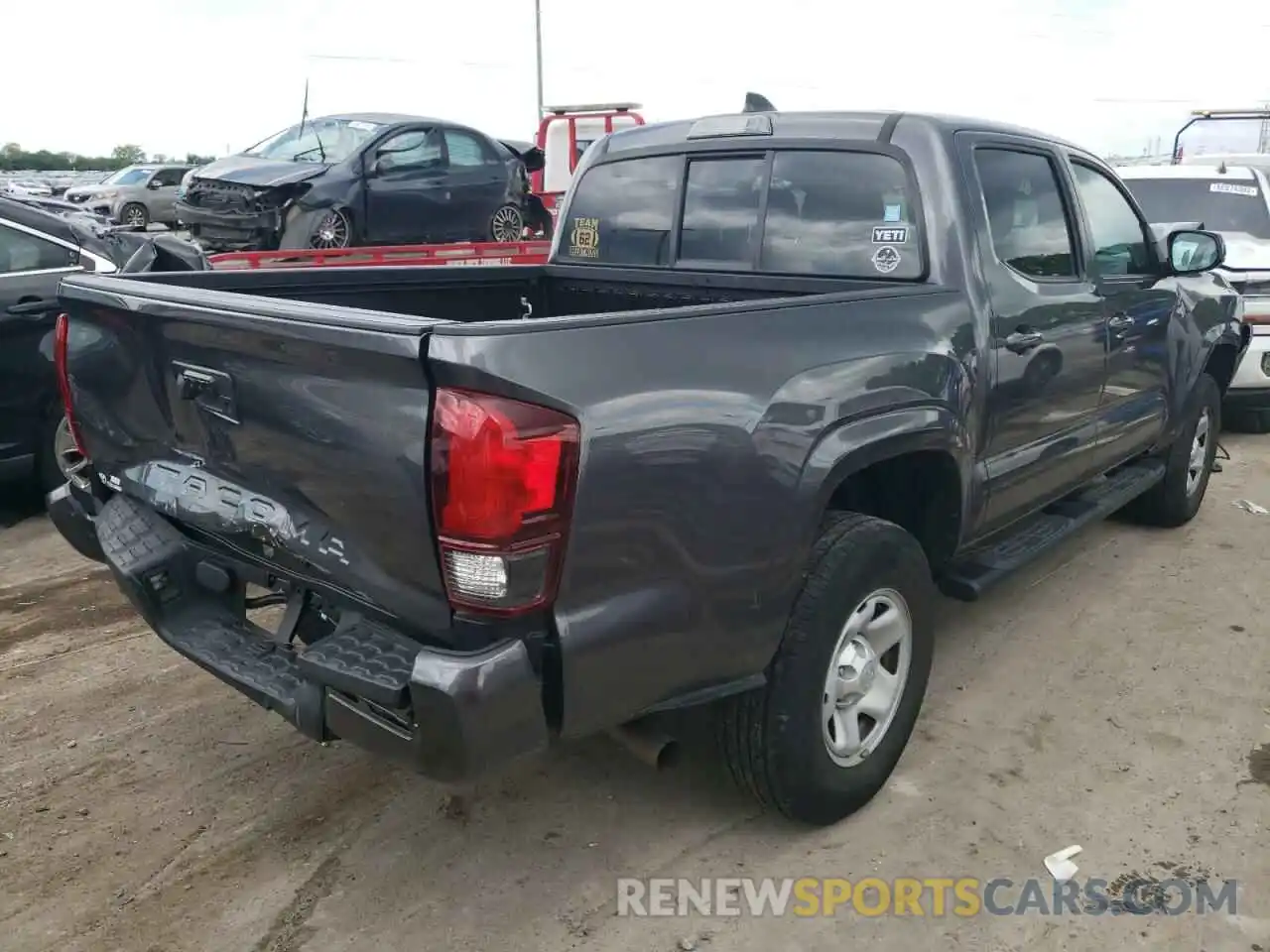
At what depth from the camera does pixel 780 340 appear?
2619 millimetres

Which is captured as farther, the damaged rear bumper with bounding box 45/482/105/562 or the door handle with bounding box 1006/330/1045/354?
the door handle with bounding box 1006/330/1045/354

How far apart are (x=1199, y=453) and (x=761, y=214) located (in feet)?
10.9

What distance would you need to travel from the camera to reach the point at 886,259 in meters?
3.49

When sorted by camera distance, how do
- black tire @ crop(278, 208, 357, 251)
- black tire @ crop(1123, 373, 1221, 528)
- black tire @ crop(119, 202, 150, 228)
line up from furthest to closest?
black tire @ crop(119, 202, 150, 228)
black tire @ crop(278, 208, 357, 251)
black tire @ crop(1123, 373, 1221, 528)

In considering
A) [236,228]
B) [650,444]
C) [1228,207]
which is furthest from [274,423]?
[236,228]

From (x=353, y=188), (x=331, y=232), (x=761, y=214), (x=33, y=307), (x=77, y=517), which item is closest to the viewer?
(x=77, y=517)

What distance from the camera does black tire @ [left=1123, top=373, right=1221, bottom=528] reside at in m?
5.38

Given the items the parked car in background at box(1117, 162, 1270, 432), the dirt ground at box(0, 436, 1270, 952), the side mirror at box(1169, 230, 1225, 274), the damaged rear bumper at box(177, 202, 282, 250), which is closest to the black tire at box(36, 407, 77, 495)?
the dirt ground at box(0, 436, 1270, 952)

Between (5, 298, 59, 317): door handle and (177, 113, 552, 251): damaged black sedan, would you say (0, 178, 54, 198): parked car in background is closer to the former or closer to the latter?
(177, 113, 552, 251): damaged black sedan

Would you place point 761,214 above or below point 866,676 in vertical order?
above

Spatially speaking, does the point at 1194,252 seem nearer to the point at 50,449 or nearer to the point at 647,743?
the point at 647,743

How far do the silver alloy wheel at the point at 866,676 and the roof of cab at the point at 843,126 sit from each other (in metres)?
1.58

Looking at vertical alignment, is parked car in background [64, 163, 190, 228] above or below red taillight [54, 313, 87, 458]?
below

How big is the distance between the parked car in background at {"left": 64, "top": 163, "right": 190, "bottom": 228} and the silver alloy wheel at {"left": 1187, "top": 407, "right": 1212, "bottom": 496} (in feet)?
71.6
